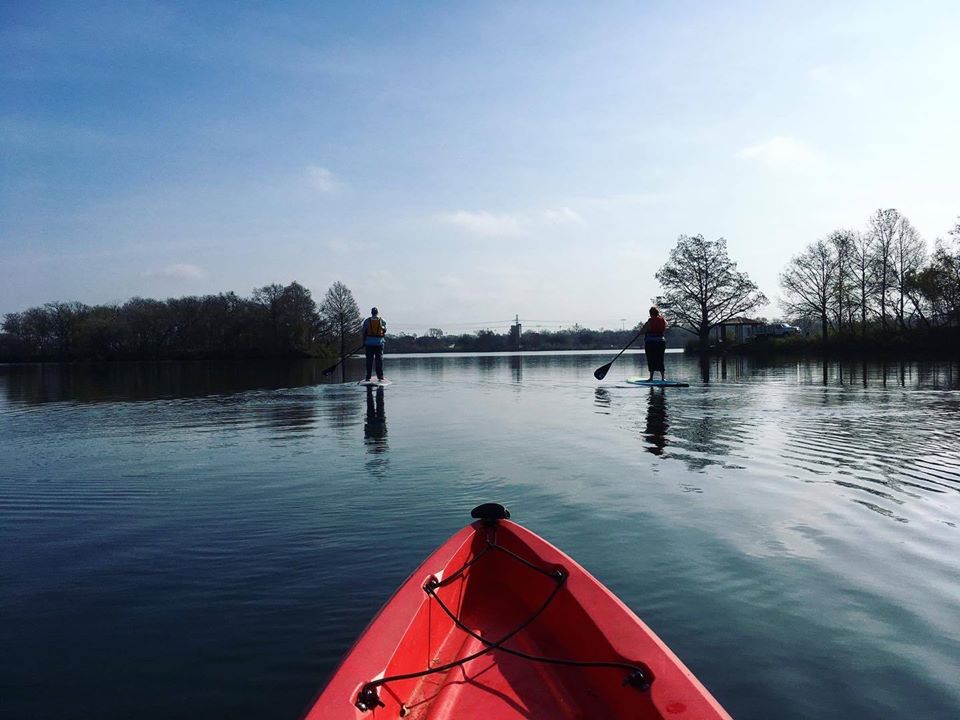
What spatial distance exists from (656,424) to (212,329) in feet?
282

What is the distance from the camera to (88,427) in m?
13.7

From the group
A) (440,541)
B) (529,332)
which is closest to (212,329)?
(529,332)

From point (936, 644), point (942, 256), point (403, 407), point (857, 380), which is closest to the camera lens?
point (936, 644)

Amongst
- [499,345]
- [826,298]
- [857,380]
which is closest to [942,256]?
[826,298]

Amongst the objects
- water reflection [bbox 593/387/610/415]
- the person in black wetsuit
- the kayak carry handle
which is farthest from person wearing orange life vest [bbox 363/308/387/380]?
the kayak carry handle

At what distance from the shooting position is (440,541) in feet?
18.2

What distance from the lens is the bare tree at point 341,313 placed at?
87250 millimetres

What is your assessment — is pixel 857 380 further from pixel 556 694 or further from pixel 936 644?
pixel 556 694

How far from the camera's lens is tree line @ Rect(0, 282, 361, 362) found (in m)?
83.6

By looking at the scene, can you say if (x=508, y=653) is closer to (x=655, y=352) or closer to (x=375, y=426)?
(x=375, y=426)

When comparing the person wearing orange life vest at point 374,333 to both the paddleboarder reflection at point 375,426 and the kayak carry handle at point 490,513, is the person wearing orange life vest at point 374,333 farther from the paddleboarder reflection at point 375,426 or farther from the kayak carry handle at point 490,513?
the kayak carry handle at point 490,513

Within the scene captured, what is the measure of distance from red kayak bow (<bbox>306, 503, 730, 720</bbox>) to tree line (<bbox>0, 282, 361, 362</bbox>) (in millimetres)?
79340

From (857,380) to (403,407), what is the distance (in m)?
17.3

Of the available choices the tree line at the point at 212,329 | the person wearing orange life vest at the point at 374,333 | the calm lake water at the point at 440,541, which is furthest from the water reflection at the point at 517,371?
the tree line at the point at 212,329
